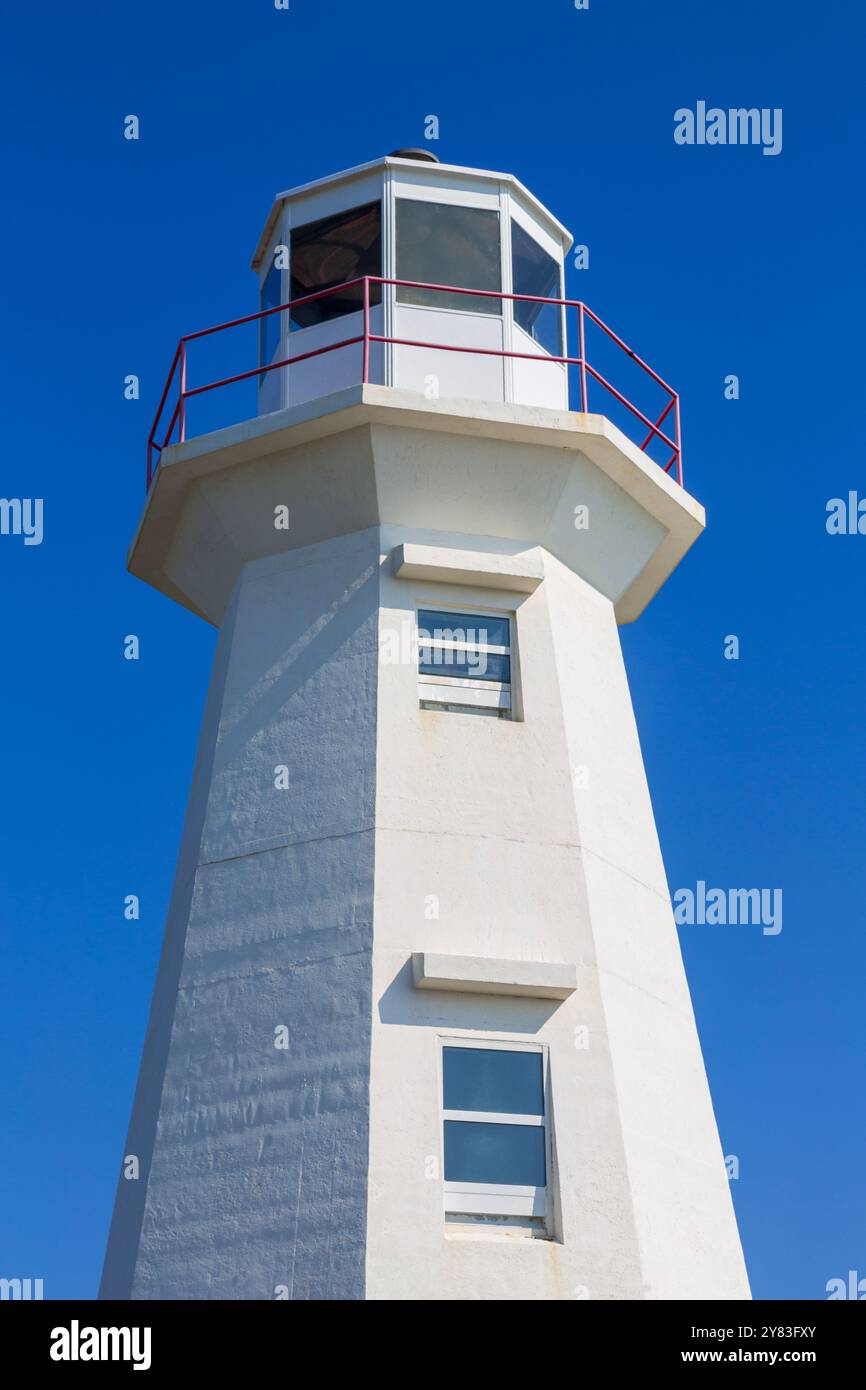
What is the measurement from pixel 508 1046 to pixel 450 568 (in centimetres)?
412

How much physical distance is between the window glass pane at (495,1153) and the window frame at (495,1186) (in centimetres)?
3

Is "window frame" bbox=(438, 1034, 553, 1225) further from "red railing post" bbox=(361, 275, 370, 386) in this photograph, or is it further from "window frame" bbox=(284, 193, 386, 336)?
"window frame" bbox=(284, 193, 386, 336)

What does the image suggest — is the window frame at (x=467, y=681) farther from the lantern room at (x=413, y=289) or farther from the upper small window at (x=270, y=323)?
the upper small window at (x=270, y=323)

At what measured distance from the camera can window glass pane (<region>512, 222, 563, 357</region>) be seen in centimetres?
1914

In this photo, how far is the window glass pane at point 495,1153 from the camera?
51.2 ft

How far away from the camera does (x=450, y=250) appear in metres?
18.9

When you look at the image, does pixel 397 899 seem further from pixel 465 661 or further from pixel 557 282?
pixel 557 282

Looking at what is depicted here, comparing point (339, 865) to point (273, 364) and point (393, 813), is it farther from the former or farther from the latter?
point (273, 364)

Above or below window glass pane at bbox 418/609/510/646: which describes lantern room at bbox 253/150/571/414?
above

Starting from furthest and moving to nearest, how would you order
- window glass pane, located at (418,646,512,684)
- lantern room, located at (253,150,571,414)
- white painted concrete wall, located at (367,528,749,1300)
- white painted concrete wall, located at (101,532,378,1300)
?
1. lantern room, located at (253,150,571,414)
2. window glass pane, located at (418,646,512,684)
3. white painted concrete wall, located at (101,532,378,1300)
4. white painted concrete wall, located at (367,528,749,1300)

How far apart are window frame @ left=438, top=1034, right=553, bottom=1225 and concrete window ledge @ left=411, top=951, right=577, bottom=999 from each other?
1.29ft

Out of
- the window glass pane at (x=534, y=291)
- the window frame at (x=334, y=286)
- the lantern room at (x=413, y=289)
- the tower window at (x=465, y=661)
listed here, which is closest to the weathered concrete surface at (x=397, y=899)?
the tower window at (x=465, y=661)

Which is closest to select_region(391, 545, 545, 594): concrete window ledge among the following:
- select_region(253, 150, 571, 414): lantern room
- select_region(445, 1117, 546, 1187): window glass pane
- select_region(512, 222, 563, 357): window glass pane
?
select_region(253, 150, 571, 414): lantern room
